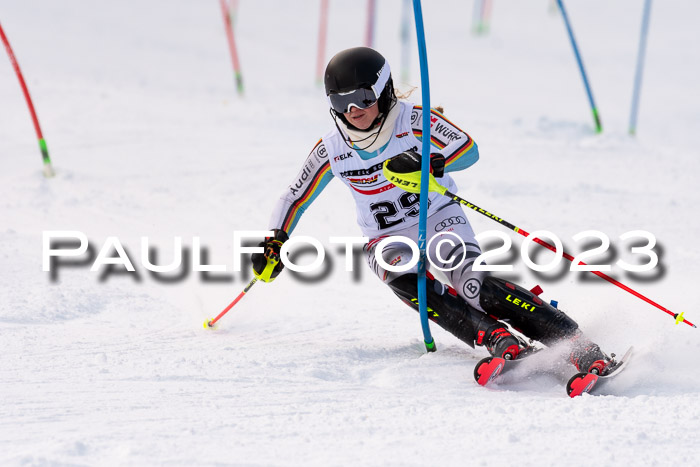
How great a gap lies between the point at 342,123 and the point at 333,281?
1690 mm

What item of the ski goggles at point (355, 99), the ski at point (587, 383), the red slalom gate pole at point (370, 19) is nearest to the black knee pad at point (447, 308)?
the ski at point (587, 383)

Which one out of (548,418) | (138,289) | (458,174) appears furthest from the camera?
(458,174)

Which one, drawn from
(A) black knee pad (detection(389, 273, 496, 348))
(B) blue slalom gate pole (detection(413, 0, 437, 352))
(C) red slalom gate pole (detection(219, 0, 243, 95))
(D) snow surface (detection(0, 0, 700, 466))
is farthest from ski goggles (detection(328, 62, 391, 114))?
(C) red slalom gate pole (detection(219, 0, 243, 95))

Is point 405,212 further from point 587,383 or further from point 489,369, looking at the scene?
point 587,383

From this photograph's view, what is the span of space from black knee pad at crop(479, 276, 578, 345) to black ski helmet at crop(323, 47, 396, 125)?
0.90m

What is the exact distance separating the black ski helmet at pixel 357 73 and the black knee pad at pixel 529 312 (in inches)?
35.4

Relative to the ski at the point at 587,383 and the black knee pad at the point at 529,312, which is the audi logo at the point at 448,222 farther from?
the ski at the point at 587,383

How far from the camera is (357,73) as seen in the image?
10.3 ft

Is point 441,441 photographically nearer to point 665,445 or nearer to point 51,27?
point 665,445

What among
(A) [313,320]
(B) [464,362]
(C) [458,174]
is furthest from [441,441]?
(C) [458,174]

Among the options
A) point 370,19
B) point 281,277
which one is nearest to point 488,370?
point 281,277

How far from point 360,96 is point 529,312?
108cm

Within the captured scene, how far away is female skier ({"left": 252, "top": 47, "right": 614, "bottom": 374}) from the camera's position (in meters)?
3.15

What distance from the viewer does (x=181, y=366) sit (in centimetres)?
304
